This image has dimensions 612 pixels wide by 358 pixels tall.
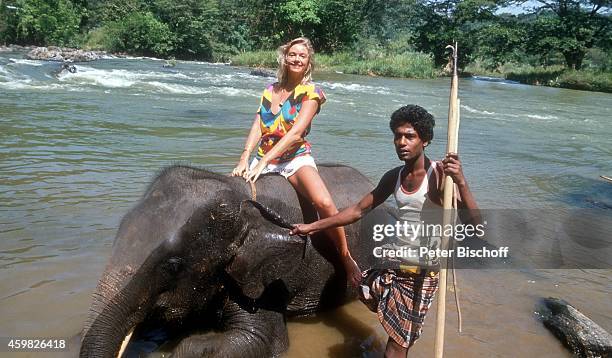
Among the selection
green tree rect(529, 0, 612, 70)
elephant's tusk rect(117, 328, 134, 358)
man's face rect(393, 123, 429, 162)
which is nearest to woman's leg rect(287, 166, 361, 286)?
man's face rect(393, 123, 429, 162)

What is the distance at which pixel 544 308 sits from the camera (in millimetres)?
4738

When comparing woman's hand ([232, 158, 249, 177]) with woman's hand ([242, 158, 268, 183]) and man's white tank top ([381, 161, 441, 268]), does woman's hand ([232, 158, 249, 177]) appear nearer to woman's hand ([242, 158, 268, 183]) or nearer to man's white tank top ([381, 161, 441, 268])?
woman's hand ([242, 158, 268, 183])

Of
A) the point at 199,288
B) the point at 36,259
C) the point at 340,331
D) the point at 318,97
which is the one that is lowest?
the point at 340,331

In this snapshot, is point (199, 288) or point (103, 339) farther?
point (199, 288)

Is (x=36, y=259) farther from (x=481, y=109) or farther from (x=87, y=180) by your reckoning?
(x=481, y=109)

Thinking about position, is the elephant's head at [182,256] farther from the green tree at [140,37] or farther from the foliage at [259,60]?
the green tree at [140,37]

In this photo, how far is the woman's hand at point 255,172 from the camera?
402 centimetres

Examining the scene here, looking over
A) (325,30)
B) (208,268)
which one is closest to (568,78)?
(325,30)

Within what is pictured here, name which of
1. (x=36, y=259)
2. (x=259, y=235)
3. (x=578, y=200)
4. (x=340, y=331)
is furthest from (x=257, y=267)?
(x=578, y=200)

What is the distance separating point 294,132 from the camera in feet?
13.1

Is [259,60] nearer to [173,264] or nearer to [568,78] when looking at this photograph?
[568,78]

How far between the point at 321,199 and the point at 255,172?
52 cm

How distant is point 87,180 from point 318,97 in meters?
4.45

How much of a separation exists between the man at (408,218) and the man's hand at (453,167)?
20 cm
